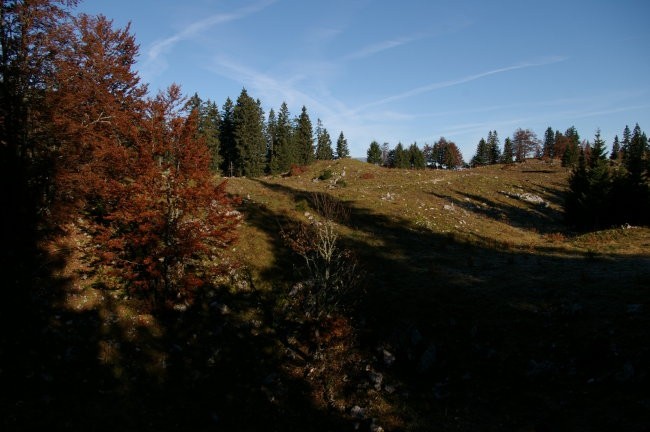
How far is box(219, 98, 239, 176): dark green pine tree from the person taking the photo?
73.8 metres

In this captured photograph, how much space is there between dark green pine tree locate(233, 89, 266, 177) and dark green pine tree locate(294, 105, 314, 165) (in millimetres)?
16246

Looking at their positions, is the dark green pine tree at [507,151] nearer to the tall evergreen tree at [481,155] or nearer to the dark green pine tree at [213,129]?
the tall evergreen tree at [481,155]

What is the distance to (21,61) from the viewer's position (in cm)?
1639

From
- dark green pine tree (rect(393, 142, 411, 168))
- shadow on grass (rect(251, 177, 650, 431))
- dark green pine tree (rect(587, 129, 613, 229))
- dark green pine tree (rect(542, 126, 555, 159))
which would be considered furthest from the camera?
dark green pine tree (rect(542, 126, 555, 159))

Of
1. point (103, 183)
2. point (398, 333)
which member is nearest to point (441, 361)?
point (398, 333)

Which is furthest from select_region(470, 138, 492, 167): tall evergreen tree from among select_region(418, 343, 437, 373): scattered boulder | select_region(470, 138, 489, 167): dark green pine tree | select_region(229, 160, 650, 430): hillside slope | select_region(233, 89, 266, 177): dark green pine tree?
select_region(418, 343, 437, 373): scattered boulder

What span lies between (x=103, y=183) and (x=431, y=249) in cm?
2080

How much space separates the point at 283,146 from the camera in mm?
77625

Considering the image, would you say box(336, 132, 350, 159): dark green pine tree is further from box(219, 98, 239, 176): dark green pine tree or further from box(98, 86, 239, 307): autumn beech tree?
box(98, 86, 239, 307): autumn beech tree

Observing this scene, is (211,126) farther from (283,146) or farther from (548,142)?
(548,142)

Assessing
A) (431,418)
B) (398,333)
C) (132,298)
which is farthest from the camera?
(132,298)

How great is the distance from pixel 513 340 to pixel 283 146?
226 feet

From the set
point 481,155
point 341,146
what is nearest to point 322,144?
point 341,146

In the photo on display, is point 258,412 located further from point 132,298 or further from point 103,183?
point 103,183
